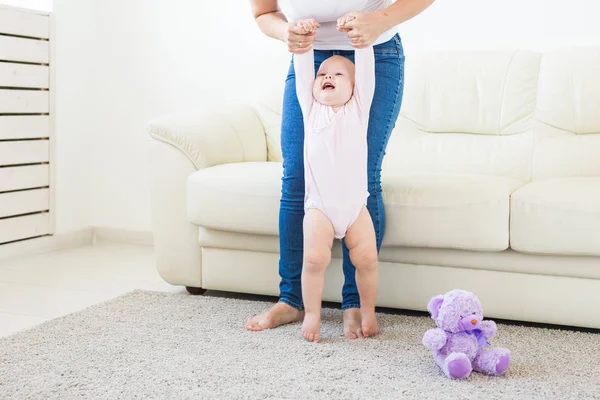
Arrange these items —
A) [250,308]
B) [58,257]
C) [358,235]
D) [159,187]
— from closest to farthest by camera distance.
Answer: [358,235] < [250,308] < [159,187] < [58,257]

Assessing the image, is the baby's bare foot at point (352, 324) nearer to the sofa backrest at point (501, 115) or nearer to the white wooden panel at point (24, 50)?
the sofa backrest at point (501, 115)

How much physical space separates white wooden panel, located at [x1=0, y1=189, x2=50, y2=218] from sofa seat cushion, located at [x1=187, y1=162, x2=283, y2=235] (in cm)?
106

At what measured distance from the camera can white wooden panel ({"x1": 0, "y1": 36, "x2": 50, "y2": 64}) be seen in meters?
2.93

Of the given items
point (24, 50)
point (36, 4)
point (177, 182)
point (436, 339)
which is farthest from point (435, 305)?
point (36, 4)

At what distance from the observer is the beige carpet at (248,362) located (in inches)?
60.6

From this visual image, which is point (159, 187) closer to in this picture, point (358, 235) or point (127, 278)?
point (127, 278)

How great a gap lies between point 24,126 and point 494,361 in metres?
2.17

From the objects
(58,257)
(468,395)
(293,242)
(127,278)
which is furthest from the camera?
(58,257)

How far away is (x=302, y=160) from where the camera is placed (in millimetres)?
1959

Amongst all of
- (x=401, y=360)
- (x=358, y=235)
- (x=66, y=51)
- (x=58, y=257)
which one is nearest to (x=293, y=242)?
(x=358, y=235)

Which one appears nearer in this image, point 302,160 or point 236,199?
point 302,160

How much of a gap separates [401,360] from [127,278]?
4.26 ft

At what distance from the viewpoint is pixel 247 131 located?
2.61 metres

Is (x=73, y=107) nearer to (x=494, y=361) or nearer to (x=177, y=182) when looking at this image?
(x=177, y=182)
